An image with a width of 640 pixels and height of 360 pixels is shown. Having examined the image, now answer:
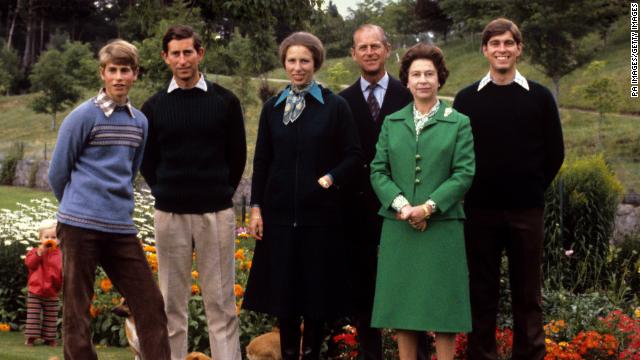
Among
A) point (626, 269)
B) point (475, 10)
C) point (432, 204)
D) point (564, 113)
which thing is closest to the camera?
point (432, 204)

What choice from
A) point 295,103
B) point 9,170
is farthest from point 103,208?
point 9,170

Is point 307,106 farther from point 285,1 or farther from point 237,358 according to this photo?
point 285,1

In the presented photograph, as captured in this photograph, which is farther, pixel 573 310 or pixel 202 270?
pixel 573 310

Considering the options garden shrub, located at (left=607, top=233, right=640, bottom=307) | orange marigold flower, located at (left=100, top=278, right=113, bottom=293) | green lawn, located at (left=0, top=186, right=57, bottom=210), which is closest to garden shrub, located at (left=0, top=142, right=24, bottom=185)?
green lawn, located at (left=0, top=186, right=57, bottom=210)

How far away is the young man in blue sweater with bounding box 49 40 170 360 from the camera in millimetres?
4816

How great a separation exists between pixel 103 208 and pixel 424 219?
176 cm

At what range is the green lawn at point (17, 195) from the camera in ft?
69.3

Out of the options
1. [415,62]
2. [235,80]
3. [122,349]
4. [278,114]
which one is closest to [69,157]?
[278,114]

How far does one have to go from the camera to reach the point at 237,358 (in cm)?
552

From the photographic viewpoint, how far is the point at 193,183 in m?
5.32

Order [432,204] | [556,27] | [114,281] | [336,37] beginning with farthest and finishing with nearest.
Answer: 1. [336,37]
2. [556,27]
3. [114,281]
4. [432,204]

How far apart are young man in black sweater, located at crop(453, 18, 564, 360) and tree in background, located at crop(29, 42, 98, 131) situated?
33967mm

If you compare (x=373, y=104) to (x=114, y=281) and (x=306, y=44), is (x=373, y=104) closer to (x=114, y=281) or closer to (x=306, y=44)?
(x=306, y=44)

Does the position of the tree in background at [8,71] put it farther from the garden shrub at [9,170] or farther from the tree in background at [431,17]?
the garden shrub at [9,170]
